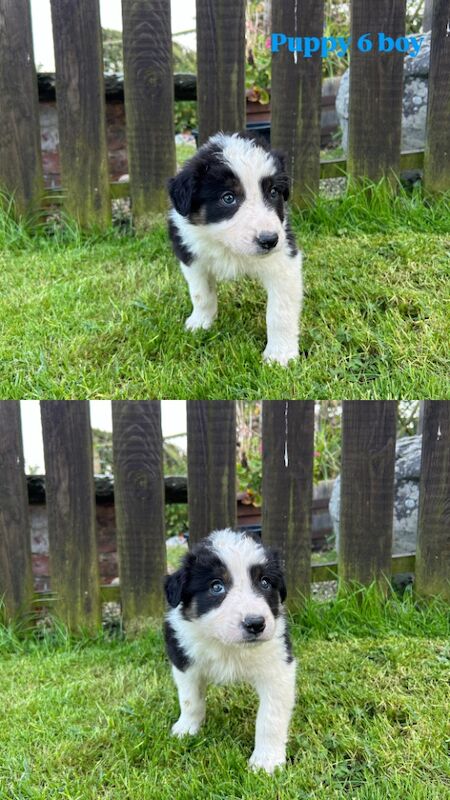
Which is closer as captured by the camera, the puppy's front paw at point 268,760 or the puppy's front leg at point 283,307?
the puppy's front paw at point 268,760

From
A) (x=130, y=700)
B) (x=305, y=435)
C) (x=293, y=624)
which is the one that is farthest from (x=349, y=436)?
(x=130, y=700)

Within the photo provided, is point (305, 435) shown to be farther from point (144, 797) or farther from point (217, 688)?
point (144, 797)

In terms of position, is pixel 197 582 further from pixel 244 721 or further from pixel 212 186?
pixel 212 186

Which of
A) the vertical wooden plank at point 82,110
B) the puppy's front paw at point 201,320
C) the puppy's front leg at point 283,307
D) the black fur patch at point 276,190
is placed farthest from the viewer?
the vertical wooden plank at point 82,110

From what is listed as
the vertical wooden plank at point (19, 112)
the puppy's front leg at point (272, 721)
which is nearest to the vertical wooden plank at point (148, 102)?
the vertical wooden plank at point (19, 112)

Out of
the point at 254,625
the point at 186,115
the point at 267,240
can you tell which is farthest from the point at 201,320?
the point at 186,115

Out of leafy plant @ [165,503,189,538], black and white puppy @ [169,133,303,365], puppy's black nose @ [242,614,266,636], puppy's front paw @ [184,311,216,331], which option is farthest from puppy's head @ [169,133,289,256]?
leafy plant @ [165,503,189,538]

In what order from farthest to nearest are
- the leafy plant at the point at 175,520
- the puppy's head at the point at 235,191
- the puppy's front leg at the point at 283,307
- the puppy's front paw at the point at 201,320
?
the leafy plant at the point at 175,520, the puppy's front paw at the point at 201,320, the puppy's front leg at the point at 283,307, the puppy's head at the point at 235,191

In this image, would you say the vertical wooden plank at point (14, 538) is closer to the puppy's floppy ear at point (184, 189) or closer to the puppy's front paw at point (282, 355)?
the puppy's front paw at point (282, 355)
